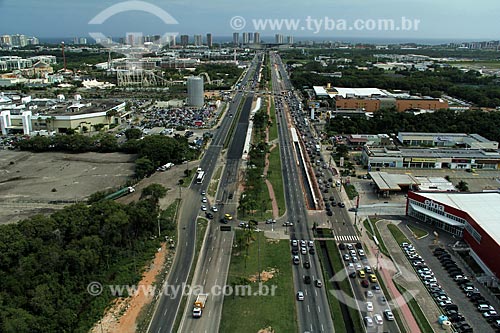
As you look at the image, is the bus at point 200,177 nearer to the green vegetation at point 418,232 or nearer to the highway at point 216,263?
the highway at point 216,263

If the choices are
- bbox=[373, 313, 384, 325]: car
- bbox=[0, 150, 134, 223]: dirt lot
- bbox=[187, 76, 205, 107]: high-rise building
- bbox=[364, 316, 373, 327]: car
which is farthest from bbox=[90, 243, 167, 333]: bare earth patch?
bbox=[187, 76, 205, 107]: high-rise building

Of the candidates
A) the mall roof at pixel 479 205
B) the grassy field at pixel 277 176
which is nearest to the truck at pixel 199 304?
the grassy field at pixel 277 176

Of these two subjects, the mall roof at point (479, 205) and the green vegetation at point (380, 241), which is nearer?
the mall roof at point (479, 205)

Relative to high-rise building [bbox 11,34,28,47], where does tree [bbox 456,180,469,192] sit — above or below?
below

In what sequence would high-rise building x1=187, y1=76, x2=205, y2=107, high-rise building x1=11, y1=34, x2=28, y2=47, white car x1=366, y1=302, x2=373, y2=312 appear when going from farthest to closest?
high-rise building x1=11, y1=34, x2=28, y2=47 → high-rise building x1=187, y1=76, x2=205, y2=107 → white car x1=366, y1=302, x2=373, y2=312

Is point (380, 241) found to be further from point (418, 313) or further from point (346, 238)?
point (418, 313)

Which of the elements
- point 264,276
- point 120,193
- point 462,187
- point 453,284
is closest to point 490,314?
point 453,284

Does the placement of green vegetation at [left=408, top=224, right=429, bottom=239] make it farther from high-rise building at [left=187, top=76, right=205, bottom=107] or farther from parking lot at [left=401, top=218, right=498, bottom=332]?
high-rise building at [left=187, top=76, right=205, bottom=107]

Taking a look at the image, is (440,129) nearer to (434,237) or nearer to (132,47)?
(434,237)
